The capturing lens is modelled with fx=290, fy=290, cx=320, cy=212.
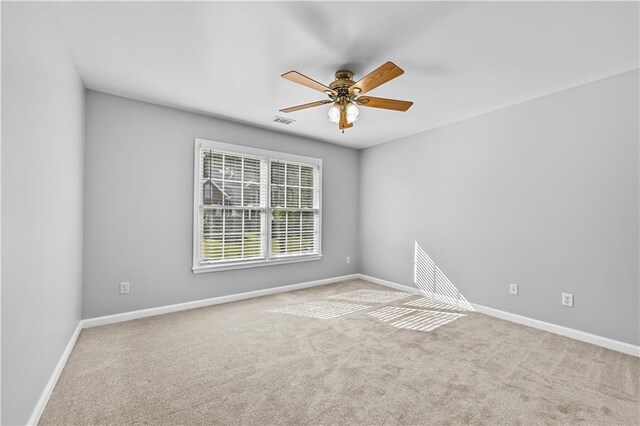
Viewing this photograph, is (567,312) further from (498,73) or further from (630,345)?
(498,73)

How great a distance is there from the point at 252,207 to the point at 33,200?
270 centimetres

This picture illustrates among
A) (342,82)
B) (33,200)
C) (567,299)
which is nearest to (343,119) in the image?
(342,82)

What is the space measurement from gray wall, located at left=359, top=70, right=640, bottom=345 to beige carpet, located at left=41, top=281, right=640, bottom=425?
0.50 meters

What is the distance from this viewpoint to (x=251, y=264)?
165 inches

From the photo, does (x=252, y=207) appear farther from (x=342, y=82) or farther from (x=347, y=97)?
(x=342, y=82)

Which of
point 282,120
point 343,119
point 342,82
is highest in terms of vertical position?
point 282,120

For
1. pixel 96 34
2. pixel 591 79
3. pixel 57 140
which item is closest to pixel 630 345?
pixel 591 79

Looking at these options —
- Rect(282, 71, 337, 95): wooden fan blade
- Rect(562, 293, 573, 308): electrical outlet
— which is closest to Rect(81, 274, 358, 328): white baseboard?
Rect(282, 71, 337, 95): wooden fan blade

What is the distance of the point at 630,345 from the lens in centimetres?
259

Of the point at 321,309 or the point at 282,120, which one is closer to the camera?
the point at 321,309

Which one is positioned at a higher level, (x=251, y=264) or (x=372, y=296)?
(x=251, y=264)

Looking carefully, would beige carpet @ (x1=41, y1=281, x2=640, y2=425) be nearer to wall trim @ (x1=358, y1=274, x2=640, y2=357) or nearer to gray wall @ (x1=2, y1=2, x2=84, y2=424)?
wall trim @ (x1=358, y1=274, x2=640, y2=357)

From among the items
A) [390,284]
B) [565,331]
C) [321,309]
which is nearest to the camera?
[565,331]

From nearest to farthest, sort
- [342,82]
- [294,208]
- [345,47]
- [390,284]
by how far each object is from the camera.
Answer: [345,47], [342,82], [294,208], [390,284]
